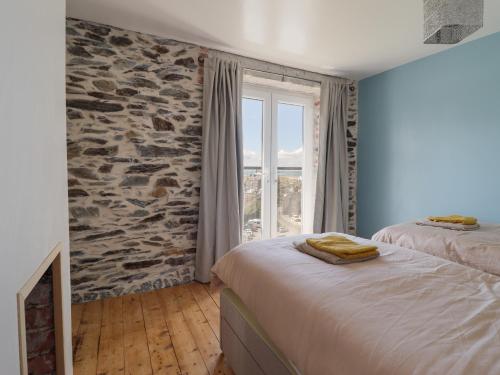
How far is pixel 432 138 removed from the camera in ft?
10.2

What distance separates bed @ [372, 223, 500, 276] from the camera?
1.72 meters

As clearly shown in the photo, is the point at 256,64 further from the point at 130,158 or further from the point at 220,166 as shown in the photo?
the point at 130,158

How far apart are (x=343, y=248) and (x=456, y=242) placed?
104cm

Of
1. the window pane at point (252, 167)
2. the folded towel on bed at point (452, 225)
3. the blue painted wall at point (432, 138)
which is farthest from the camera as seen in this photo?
the window pane at point (252, 167)

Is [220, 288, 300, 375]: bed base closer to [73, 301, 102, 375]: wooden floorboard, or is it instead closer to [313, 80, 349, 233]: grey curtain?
[73, 301, 102, 375]: wooden floorboard

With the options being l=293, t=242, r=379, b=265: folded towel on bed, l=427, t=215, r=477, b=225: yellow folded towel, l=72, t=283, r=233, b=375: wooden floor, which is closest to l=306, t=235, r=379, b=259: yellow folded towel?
l=293, t=242, r=379, b=265: folded towel on bed

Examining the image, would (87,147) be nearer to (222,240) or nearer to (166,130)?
(166,130)

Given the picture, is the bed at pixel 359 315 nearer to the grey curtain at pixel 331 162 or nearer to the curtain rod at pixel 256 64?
the grey curtain at pixel 331 162

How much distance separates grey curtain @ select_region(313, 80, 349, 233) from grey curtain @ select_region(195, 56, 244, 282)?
4.15 ft

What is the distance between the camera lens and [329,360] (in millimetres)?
871

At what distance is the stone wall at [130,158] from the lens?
2.42m

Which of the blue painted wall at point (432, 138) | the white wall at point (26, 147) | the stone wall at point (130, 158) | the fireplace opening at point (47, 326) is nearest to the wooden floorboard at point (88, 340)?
the stone wall at point (130, 158)

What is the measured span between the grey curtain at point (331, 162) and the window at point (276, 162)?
0.80 feet

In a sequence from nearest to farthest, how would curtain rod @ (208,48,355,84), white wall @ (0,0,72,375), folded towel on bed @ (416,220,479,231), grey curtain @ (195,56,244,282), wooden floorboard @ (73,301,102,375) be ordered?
white wall @ (0,0,72,375), wooden floorboard @ (73,301,102,375), folded towel on bed @ (416,220,479,231), grey curtain @ (195,56,244,282), curtain rod @ (208,48,355,84)
